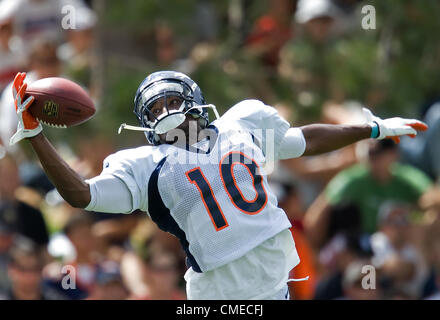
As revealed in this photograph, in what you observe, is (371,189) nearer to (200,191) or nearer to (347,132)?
(347,132)

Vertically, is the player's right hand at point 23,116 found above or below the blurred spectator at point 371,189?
below

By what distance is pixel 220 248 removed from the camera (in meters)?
5.21

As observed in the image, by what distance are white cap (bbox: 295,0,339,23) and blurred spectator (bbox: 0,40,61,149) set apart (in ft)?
7.88

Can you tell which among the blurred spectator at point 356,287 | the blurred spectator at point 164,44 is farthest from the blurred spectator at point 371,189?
the blurred spectator at point 164,44

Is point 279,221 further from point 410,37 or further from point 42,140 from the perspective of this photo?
point 410,37

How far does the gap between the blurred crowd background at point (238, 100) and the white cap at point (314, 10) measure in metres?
0.02

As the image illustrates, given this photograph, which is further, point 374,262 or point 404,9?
point 404,9

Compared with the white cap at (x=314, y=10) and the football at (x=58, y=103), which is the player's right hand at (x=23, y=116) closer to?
the football at (x=58, y=103)

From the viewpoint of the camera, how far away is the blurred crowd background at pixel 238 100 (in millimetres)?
8344

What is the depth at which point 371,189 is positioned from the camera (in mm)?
8938

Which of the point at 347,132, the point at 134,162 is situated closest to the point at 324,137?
the point at 347,132
